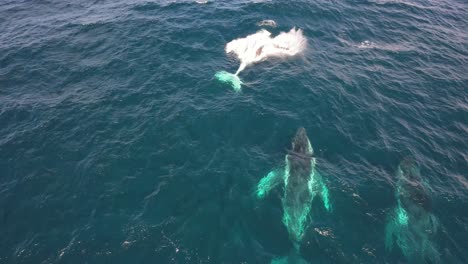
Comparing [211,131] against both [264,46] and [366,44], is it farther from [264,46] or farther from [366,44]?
[366,44]

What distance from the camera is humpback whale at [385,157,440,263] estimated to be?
22.8m

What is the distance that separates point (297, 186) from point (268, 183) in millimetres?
2545

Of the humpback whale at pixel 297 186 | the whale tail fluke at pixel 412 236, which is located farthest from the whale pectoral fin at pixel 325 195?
the whale tail fluke at pixel 412 236

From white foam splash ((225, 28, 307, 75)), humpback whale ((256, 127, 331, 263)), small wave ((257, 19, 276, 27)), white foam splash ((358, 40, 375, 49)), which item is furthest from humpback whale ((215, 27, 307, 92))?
humpback whale ((256, 127, 331, 263))

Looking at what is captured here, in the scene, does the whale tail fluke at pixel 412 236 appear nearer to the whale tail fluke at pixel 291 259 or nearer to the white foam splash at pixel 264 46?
the whale tail fluke at pixel 291 259

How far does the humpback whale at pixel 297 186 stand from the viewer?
24234 millimetres

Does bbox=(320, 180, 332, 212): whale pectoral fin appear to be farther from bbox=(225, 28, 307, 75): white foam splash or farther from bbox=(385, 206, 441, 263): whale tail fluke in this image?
bbox=(225, 28, 307, 75): white foam splash

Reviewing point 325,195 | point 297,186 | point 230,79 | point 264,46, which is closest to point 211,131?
point 230,79

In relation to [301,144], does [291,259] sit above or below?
below

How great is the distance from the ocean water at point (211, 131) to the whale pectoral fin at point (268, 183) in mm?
529

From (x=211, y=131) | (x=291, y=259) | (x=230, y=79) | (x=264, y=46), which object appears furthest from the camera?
(x=264, y=46)

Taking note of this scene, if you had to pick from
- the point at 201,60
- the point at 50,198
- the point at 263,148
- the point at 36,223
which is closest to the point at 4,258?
the point at 36,223

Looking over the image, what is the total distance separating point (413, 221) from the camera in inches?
968

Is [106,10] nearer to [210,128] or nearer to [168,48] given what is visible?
[168,48]
